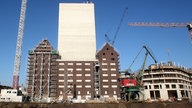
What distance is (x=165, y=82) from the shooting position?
134250 millimetres

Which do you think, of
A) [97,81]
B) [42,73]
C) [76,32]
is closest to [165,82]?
[97,81]

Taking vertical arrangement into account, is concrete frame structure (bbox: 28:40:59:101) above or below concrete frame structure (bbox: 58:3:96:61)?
below

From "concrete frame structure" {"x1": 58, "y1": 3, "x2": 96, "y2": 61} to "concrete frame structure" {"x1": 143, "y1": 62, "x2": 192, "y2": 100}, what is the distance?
4997 centimetres

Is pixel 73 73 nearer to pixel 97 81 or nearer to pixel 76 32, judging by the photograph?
pixel 97 81

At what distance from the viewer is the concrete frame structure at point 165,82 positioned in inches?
5231

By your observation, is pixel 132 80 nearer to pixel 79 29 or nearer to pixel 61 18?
pixel 79 29

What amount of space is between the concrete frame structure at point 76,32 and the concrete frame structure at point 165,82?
50.0 metres

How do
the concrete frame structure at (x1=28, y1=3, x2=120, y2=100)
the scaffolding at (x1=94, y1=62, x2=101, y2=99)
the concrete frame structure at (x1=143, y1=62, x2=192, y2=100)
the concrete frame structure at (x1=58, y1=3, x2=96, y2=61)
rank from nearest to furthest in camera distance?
the concrete frame structure at (x1=143, y1=62, x2=192, y2=100) < the concrete frame structure at (x1=28, y1=3, x2=120, y2=100) < the scaffolding at (x1=94, y1=62, x2=101, y2=99) < the concrete frame structure at (x1=58, y1=3, x2=96, y2=61)

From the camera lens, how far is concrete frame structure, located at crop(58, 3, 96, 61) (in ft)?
538

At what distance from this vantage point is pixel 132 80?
109 metres

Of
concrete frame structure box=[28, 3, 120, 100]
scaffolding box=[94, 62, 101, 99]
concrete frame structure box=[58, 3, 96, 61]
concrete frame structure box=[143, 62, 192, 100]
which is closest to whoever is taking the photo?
concrete frame structure box=[143, 62, 192, 100]

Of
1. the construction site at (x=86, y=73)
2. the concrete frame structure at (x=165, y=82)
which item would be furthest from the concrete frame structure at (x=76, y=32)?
the concrete frame structure at (x=165, y=82)

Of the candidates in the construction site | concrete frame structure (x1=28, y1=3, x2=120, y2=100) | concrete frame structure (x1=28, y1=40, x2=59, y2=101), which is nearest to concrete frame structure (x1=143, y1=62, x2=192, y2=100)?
the construction site

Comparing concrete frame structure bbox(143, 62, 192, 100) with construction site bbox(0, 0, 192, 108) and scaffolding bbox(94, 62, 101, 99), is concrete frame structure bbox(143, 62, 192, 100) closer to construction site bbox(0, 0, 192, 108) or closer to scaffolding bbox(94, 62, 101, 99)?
construction site bbox(0, 0, 192, 108)
